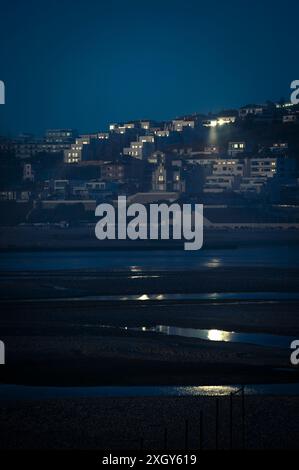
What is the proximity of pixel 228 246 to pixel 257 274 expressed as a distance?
31.3 feet

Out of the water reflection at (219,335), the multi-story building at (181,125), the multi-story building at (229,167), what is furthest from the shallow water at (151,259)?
the multi-story building at (181,125)

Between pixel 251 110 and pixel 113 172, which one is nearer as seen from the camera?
pixel 113 172

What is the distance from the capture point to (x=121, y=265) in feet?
84.4

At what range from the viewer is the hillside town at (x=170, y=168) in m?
47.8

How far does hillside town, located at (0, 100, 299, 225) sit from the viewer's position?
4784 centimetres

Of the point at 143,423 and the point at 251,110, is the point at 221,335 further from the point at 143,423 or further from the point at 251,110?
the point at 251,110

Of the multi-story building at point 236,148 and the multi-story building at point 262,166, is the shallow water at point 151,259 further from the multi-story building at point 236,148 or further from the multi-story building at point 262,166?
the multi-story building at point 236,148

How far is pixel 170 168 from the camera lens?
59.8 meters

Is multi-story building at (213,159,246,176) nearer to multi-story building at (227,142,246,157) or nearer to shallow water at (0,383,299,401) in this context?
multi-story building at (227,142,246,157)

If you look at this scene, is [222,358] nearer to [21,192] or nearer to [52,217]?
[52,217]

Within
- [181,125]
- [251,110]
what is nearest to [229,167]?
[181,125]

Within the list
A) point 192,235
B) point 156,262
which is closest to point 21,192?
point 192,235

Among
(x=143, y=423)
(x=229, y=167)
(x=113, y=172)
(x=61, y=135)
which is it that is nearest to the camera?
(x=143, y=423)

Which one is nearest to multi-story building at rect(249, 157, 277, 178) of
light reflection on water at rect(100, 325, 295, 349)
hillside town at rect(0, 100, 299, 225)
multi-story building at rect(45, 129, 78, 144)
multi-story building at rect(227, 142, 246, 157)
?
hillside town at rect(0, 100, 299, 225)
